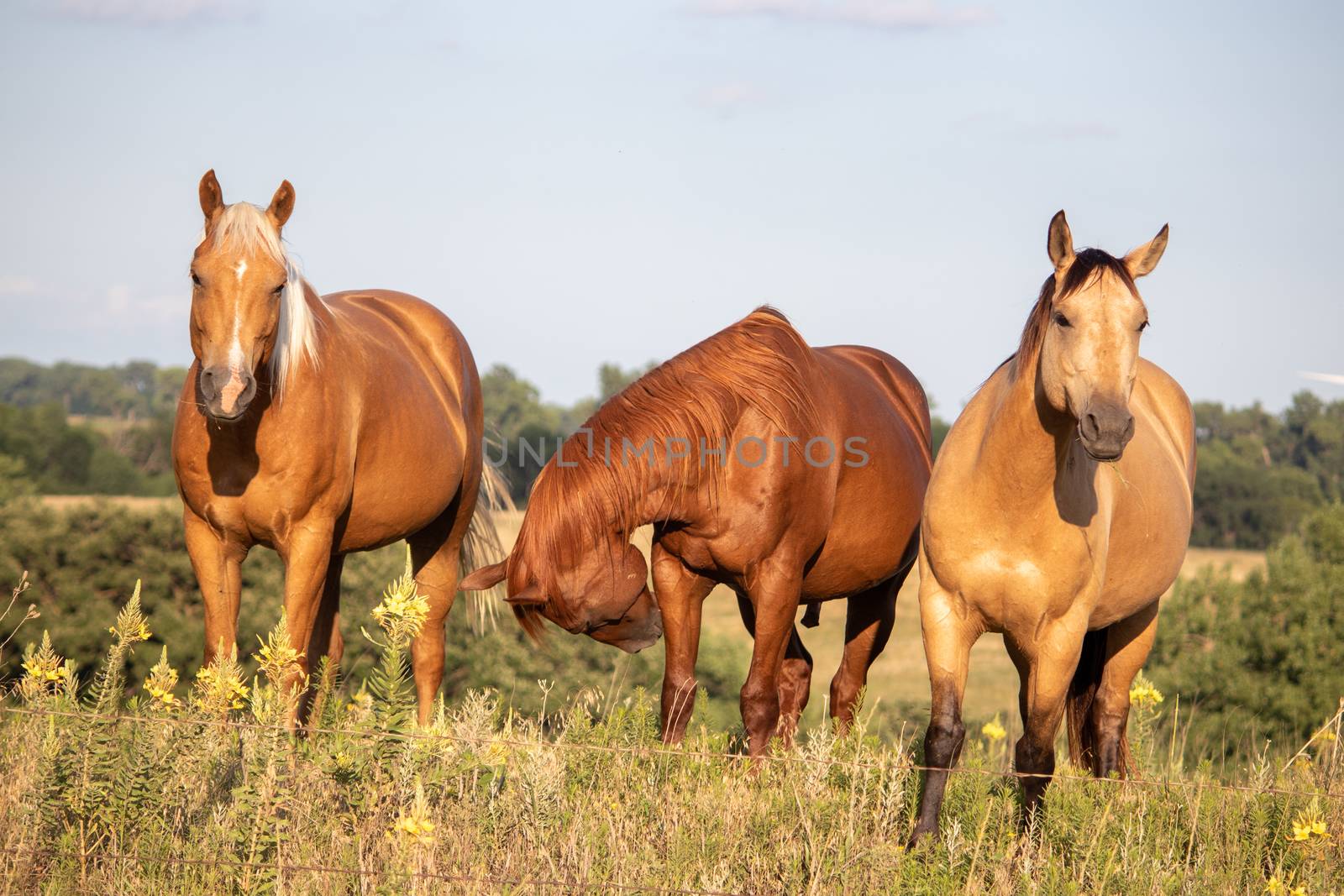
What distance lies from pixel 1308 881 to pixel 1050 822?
82cm

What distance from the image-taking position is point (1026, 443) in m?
4.49

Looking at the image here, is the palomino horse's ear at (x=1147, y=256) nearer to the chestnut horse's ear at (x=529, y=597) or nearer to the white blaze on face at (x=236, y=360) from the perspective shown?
the chestnut horse's ear at (x=529, y=597)

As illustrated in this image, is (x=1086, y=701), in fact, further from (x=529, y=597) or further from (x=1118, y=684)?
(x=529, y=597)

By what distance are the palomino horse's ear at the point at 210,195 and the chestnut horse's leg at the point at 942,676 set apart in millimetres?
3255

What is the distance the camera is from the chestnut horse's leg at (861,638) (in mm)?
6570

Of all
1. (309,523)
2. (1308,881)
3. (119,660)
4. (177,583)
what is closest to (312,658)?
(309,523)

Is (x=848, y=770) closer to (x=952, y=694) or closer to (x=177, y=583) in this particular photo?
(x=952, y=694)

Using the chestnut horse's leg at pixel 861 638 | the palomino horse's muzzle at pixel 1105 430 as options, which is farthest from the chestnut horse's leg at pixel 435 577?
the palomino horse's muzzle at pixel 1105 430

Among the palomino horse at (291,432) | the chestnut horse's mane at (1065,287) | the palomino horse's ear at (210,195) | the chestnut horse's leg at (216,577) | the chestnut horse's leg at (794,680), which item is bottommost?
the chestnut horse's leg at (794,680)

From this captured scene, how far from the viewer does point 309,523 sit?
5223 millimetres

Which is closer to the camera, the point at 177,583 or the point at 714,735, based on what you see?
the point at 714,735

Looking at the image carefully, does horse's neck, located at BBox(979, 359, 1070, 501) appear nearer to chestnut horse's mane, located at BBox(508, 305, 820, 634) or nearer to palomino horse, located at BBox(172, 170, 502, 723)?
chestnut horse's mane, located at BBox(508, 305, 820, 634)

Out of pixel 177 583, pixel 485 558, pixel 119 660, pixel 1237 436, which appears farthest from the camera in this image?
pixel 1237 436

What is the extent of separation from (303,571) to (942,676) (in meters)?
2.71
